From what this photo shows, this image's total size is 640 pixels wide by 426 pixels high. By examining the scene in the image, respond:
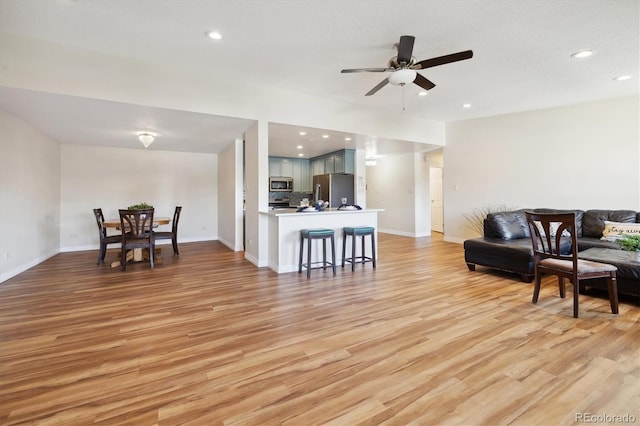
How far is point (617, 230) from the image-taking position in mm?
4266

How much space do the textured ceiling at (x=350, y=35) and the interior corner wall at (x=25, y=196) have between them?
2.63 feet

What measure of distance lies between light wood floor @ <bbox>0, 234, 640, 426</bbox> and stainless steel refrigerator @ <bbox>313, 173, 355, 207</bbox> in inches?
142

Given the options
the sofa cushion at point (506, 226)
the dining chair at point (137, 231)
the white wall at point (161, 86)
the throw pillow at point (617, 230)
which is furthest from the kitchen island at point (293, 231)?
the throw pillow at point (617, 230)

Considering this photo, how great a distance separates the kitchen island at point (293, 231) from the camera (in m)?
4.36

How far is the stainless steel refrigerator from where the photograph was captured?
7105 millimetres

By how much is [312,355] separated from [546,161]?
19.9 ft

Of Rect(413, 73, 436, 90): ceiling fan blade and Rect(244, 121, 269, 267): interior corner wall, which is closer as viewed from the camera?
Rect(413, 73, 436, 90): ceiling fan blade

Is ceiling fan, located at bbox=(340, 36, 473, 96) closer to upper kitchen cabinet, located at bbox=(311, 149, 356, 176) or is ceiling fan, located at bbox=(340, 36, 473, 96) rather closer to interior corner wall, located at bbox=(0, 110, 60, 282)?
upper kitchen cabinet, located at bbox=(311, 149, 356, 176)

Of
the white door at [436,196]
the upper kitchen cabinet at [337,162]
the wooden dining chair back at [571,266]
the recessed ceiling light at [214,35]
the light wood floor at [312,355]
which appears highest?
the recessed ceiling light at [214,35]

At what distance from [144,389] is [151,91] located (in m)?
3.61

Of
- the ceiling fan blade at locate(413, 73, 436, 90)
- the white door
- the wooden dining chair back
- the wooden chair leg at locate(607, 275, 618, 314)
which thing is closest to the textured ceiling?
the ceiling fan blade at locate(413, 73, 436, 90)

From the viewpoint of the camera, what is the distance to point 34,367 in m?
1.90

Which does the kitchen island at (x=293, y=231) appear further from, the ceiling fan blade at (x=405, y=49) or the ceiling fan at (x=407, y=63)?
the ceiling fan blade at (x=405, y=49)

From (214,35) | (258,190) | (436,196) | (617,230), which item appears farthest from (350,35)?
(436,196)
